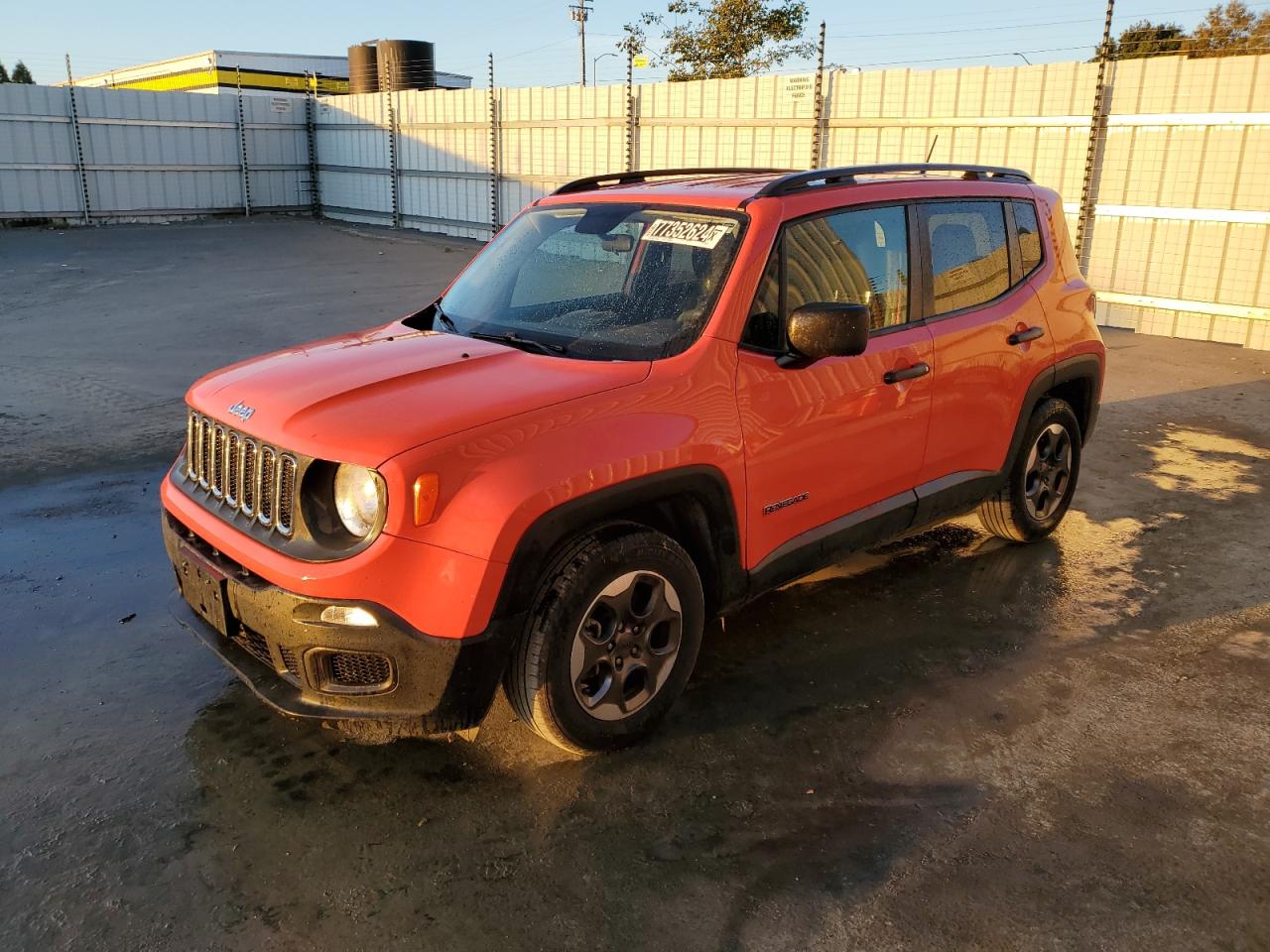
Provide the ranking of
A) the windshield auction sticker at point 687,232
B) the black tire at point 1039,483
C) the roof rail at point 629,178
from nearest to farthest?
the windshield auction sticker at point 687,232
the roof rail at point 629,178
the black tire at point 1039,483

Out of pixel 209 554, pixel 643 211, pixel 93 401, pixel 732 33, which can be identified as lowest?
pixel 93 401

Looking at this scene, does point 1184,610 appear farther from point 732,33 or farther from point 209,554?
point 732,33

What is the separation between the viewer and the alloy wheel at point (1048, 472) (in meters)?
5.00

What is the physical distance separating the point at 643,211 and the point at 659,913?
8.31 feet

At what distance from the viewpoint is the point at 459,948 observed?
245 centimetres

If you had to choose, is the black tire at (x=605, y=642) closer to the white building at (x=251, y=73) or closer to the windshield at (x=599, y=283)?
the windshield at (x=599, y=283)

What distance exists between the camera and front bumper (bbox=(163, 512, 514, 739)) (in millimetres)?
2738

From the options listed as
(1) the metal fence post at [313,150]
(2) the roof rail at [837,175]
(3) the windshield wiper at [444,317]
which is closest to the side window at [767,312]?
(2) the roof rail at [837,175]

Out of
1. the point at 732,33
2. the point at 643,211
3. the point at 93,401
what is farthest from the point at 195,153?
the point at 643,211

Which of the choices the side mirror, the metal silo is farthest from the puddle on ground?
the metal silo

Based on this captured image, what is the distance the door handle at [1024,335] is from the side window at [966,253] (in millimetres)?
205

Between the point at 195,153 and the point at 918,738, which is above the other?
the point at 195,153

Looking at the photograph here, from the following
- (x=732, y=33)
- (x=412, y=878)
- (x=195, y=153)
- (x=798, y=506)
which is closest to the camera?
(x=412, y=878)

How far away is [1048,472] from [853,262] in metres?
1.99
